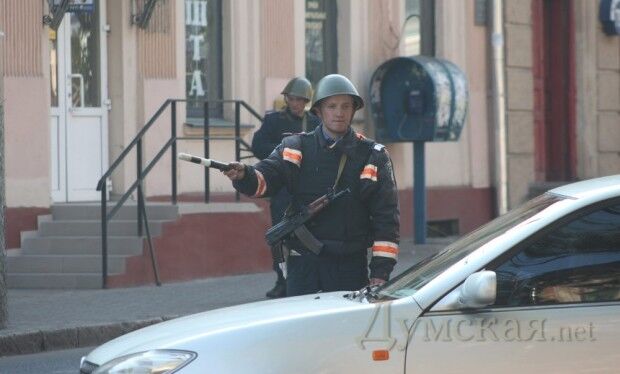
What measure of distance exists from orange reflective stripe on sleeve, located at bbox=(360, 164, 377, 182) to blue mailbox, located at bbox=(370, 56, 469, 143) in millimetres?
10756

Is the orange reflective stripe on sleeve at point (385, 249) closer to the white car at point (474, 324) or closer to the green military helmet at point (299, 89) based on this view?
the white car at point (474, 324)

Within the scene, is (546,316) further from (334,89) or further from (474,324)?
(334,89)

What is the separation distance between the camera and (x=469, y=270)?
5578mm

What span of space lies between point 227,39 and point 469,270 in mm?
11815

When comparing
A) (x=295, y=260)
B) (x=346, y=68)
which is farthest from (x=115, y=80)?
(x=295, y=260)

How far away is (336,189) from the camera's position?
725 cm

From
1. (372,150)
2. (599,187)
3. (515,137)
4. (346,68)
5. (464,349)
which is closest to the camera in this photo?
(464,349)

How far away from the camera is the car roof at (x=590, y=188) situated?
5801 mm

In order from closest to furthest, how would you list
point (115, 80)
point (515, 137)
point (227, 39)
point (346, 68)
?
point (115, 80)
point (227, 39)
point (346, 68)
point (515, 137)

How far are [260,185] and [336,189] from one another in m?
0.39

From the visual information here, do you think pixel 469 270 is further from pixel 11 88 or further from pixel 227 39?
pixel 227 39

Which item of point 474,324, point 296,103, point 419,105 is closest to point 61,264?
point 296,103

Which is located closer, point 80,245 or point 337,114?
point 337,114

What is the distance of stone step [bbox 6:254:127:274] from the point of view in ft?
47.1
